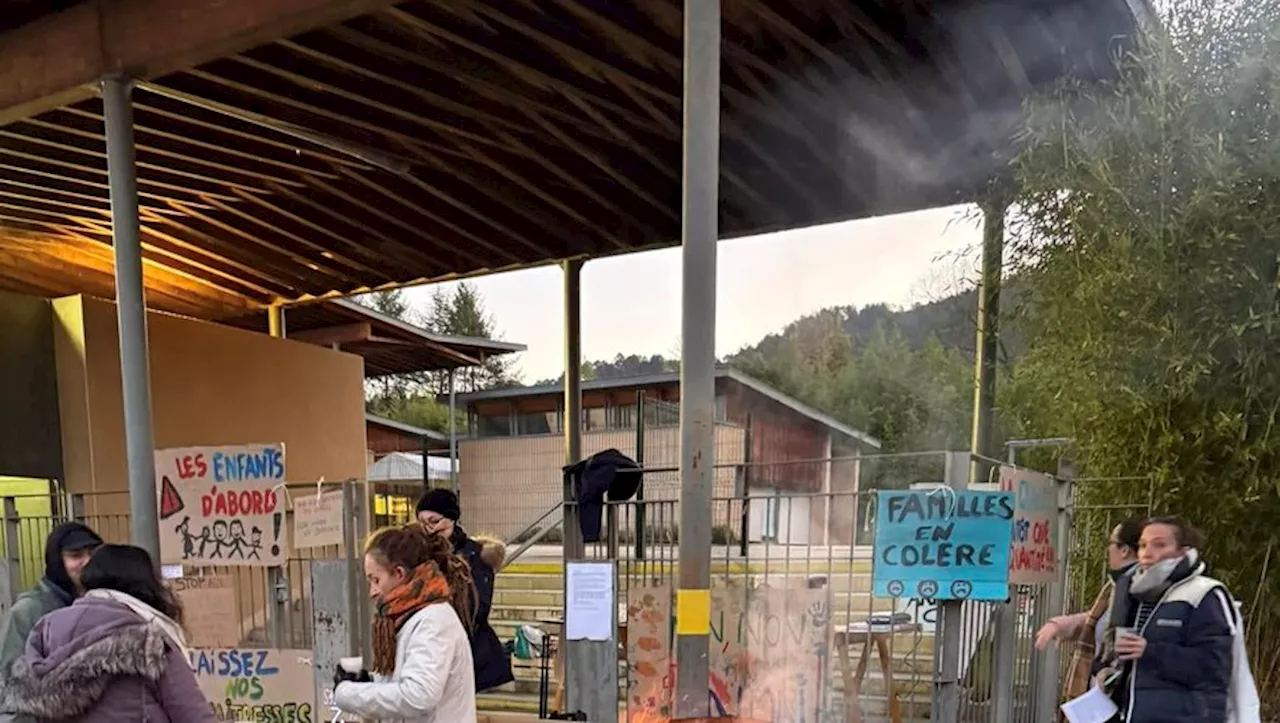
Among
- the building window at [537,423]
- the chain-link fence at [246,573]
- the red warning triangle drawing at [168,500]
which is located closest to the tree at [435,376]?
the building window at [537,423]

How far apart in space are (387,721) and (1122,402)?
331cm

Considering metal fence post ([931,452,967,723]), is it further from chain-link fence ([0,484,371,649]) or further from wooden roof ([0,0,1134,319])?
wooden roof ([0,0,1134,319])

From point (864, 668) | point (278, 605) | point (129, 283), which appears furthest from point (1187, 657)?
point (129, 283)

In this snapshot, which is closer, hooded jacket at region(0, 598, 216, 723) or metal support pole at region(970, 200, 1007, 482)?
hooded jacket at region(0, 598, 216, 723)

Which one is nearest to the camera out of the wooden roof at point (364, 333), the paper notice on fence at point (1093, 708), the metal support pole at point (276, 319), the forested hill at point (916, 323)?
the paper notice on fence at point (1093, 708)

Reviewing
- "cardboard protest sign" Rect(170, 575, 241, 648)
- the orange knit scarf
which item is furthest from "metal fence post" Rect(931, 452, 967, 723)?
"cardboard protest sign" Rect(170, 575, 241, 648)

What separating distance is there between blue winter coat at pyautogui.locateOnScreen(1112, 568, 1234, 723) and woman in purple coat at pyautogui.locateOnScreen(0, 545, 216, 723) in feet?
9.65

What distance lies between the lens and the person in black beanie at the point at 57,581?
279 cm

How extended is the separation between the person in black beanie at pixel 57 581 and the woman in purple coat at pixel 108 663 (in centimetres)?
50

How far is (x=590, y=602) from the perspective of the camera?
13.0ft

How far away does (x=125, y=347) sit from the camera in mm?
4684

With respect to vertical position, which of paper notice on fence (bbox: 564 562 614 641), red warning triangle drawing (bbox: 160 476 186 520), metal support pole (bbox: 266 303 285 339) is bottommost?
paper notice on fence (bbox: 564 562 614 641)

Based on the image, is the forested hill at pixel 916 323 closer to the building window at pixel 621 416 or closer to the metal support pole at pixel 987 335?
the metal support pole at pixel 987 335

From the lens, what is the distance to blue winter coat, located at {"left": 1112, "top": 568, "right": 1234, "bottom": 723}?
9.62ft
